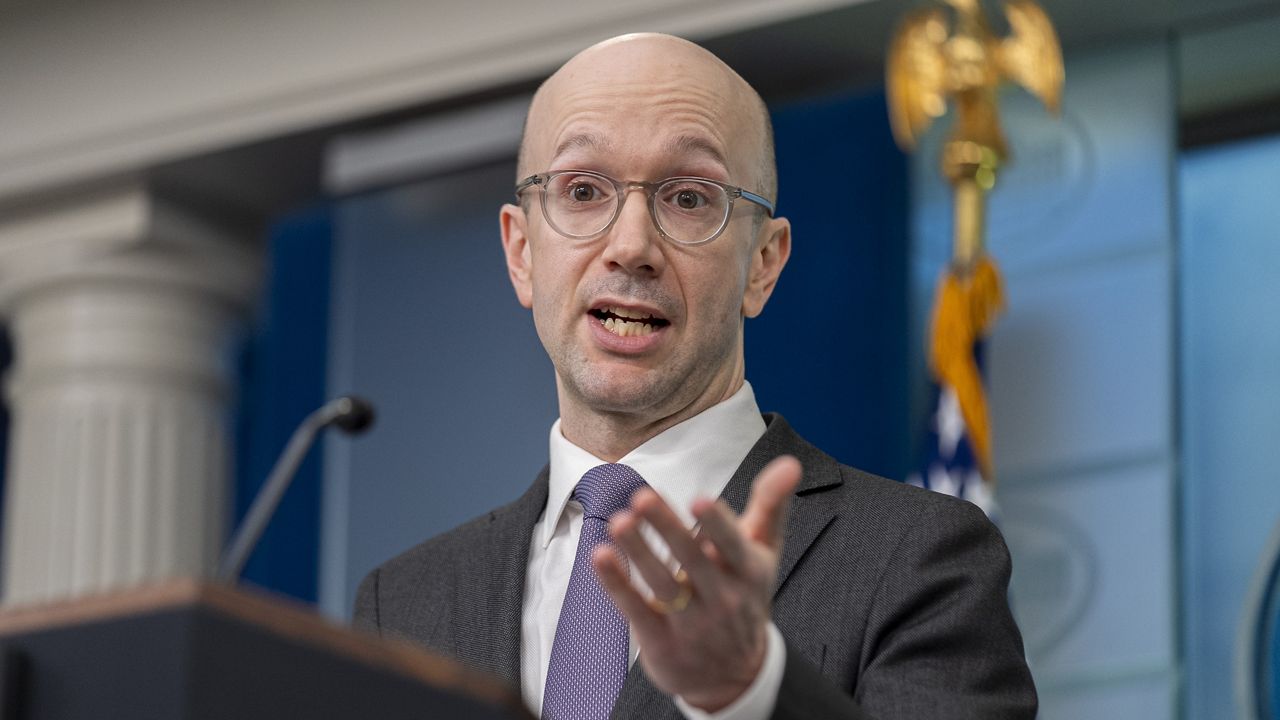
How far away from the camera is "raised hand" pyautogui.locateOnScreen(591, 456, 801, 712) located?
1247 millimetres

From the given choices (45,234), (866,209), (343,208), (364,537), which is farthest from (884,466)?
(45,234)

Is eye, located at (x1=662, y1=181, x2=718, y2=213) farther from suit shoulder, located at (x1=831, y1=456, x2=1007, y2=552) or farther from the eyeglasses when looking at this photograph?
suit shoulder, located at (x1=831, y1=456, x2=1007, y2=552)

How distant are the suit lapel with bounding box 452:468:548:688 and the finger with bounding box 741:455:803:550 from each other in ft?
1.95

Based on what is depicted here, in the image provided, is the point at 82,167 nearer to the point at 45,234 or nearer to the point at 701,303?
the point at 45,234

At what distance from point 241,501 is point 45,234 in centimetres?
105

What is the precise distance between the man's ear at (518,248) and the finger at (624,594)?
928mm

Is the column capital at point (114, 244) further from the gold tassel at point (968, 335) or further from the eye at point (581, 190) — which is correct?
the eye at point (581, 190)

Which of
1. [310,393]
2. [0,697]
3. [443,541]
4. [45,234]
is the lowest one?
[0,697]

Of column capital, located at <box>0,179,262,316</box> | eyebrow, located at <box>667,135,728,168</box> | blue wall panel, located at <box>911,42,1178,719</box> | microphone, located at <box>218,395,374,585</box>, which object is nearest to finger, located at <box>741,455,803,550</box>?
eyebrow, located at <box>667,135,728,168</box>

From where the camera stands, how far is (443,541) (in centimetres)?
217

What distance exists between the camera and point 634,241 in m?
1.96

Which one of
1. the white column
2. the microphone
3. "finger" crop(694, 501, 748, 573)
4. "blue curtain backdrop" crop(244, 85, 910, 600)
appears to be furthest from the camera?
the white column

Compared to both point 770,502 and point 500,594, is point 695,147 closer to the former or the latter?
point 500,594

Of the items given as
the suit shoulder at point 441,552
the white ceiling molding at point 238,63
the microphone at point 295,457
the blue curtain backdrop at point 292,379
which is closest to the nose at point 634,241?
the suit shoulder at point 441,552
